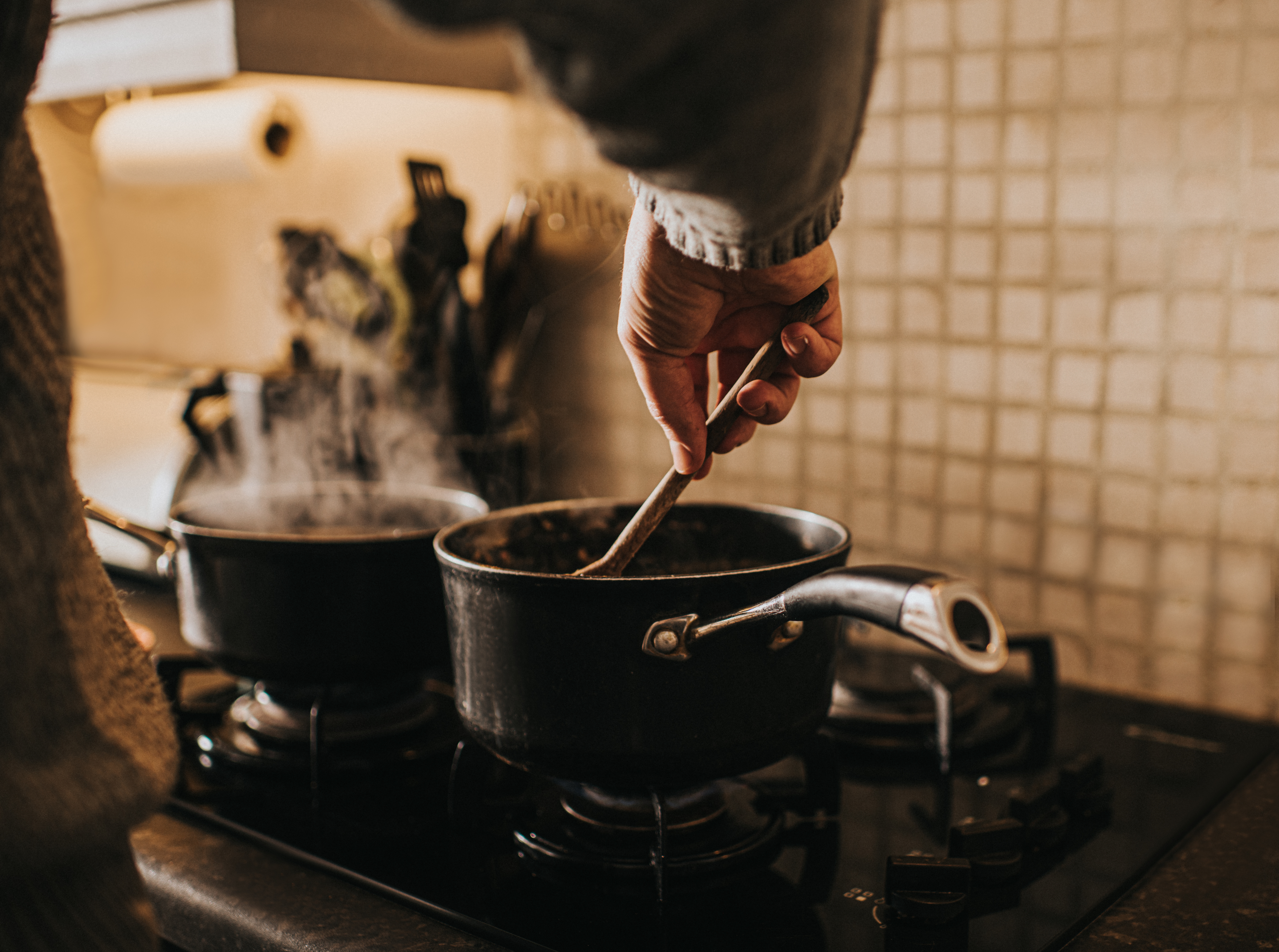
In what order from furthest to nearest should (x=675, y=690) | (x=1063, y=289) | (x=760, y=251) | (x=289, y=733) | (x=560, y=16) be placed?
1. (x=1063, y=289)
2. (x=289, y=733)
3. (x=675, y=690)
4. (x=760, y=251)
5. (x=560, y=16)

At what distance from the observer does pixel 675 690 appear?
586 millimetres

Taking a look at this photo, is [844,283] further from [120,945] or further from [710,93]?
[120,945]

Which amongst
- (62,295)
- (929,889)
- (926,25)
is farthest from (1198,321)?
(62,295)

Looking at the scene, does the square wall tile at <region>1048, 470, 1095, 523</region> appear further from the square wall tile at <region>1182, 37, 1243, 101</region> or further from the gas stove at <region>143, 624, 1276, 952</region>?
the square wall tile at <region>1182, 37, 1243, 101</region>

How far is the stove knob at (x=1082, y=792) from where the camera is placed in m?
0.73

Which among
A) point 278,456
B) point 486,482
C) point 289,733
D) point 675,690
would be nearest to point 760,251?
point 675,690

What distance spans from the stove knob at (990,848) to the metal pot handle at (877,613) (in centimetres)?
19

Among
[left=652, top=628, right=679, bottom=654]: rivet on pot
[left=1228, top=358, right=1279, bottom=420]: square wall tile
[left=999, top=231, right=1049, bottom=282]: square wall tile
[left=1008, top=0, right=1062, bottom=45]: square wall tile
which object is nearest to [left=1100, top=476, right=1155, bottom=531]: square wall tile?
[left=1228, top=358, right=1279, bottom=420]: square wall tile

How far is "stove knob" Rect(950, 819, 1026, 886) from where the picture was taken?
64 cm

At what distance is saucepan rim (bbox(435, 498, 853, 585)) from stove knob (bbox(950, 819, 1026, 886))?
0.19 meters

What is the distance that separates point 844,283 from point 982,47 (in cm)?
27

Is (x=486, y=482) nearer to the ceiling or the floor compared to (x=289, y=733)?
nearer to the ceiling

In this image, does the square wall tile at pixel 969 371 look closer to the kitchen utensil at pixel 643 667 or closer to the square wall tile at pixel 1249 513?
the square wall tile at pixel 1249 513

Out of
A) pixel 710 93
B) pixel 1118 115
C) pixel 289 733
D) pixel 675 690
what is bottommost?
pixel 289 733
